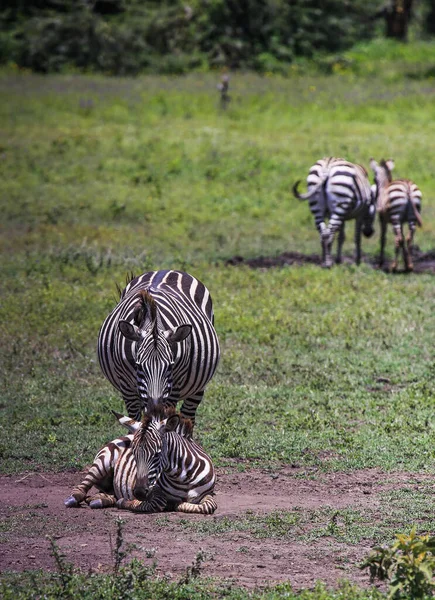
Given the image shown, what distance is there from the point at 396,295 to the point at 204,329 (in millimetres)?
7123

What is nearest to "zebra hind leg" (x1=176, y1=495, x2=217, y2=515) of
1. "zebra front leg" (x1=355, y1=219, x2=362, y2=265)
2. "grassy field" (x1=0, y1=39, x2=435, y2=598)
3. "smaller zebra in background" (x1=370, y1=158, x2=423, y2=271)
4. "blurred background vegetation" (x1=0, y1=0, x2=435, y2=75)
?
"grassy field" (x1=0, y1=39, x2=435, y2=598)

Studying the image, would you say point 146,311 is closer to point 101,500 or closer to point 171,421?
point 171,421

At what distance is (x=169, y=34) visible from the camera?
39.9 m

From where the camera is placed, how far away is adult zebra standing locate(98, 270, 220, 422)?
25.4ft

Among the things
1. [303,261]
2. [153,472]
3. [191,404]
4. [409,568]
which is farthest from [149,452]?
[303,261]

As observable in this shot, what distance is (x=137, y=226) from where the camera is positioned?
21.1 m

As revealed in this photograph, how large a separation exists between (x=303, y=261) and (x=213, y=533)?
11.4 meters

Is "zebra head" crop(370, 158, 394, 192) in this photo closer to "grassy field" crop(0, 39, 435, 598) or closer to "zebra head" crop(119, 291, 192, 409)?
"grassy field" crop(0, 39, 435, 598)

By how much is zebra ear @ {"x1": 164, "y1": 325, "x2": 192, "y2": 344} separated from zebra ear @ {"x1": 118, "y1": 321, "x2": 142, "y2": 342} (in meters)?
0.21

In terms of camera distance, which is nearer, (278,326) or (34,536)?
(34,536)

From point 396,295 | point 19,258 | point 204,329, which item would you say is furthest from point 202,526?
point 19,258

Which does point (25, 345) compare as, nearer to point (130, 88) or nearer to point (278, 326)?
point (278, 326)

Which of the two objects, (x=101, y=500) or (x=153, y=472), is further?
(x=101, y=500)

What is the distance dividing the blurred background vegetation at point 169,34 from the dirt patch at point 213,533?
98.4 ft
